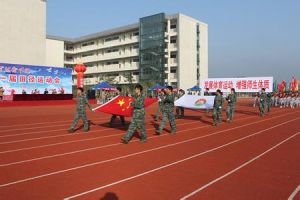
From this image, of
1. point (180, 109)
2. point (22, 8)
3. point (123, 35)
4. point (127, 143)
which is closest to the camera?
point (127, 143)

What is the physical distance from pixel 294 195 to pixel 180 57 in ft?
180

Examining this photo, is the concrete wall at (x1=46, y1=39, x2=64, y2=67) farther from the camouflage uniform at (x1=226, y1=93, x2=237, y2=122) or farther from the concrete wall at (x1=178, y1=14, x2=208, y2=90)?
the camouflage uniform at (x1=226, y1=93, x2=237, y2=122)

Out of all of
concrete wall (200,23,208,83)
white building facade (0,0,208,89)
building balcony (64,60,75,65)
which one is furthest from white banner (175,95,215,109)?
building balcony (64,60,75,65)

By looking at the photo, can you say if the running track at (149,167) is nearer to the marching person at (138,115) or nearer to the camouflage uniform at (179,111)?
the marching person at (138,115)

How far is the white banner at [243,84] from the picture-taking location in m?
27.7

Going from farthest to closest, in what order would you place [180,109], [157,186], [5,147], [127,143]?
[180,109] → [127,143] → [5,147] → [157,186]

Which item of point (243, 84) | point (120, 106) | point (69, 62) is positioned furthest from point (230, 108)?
point (69, 62)

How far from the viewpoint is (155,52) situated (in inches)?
2387

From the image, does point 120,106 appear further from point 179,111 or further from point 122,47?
point 122,47

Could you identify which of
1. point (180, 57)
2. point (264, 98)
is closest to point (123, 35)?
point (180, 57)

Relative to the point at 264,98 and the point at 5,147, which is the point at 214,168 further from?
the point at 264,98

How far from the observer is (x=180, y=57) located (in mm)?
59375

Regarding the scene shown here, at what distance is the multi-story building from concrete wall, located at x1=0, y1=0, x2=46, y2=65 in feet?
60.5

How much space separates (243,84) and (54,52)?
49.4 meters
